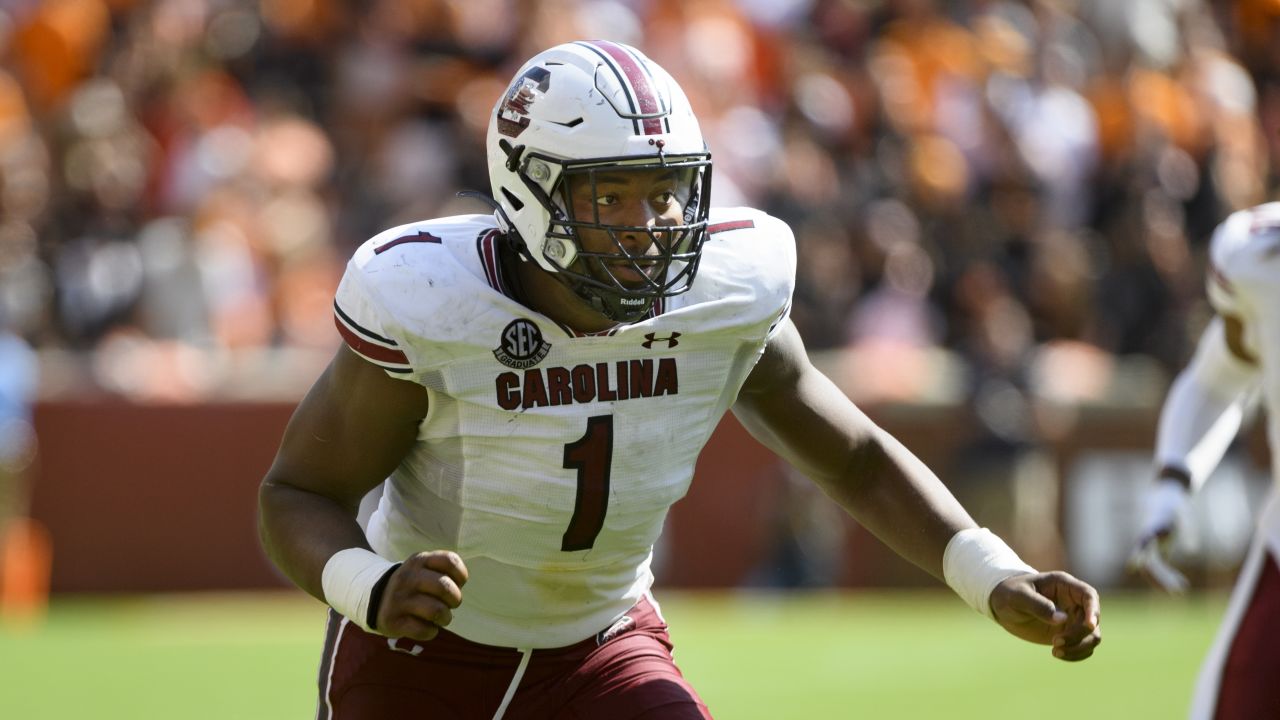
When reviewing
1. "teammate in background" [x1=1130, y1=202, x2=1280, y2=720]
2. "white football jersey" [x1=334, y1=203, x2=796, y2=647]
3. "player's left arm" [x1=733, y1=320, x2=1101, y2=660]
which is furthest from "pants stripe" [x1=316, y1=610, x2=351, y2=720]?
"teammate in background" [x1=1130, y1=202, x2=1280, y2=720]

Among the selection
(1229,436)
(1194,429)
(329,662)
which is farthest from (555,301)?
(1229,436)

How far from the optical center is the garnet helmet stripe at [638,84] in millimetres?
3527

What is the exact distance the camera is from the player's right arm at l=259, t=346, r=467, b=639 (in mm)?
3377

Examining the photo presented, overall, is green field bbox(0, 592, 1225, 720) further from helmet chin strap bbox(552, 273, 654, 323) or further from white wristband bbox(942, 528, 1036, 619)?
helmet chin strap bbox(552, 273, 654, 323)

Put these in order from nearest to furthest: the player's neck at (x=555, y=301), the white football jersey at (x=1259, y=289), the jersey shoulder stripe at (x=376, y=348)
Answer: the jersey shoulder stripe at (x=376, y=348), the player's neck at (x=555, y=301), the white football jersey at (x=1259, y=289)

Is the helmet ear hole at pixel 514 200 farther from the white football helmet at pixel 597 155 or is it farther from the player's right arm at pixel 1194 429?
the player's right arm at pixel 1194 429

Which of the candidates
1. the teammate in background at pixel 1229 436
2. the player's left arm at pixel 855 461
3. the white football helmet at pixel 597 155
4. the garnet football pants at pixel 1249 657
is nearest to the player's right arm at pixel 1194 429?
the teammate in background at pixel 1229 436

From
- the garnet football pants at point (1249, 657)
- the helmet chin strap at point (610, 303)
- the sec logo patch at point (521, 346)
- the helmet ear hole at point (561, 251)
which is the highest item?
the helmet ear hole at point (561, 251)

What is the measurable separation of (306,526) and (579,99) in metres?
0.93

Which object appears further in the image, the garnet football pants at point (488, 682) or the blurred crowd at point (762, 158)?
the blurred crowd at point (762, 158)

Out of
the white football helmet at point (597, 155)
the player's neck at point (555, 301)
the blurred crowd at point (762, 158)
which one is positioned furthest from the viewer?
the blurred crowd at point (762, 158)

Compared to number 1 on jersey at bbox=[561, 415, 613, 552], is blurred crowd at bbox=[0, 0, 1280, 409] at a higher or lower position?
lower

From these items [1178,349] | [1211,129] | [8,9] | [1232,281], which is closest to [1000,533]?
[1178,349]

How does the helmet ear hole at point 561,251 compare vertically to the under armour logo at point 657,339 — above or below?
above
